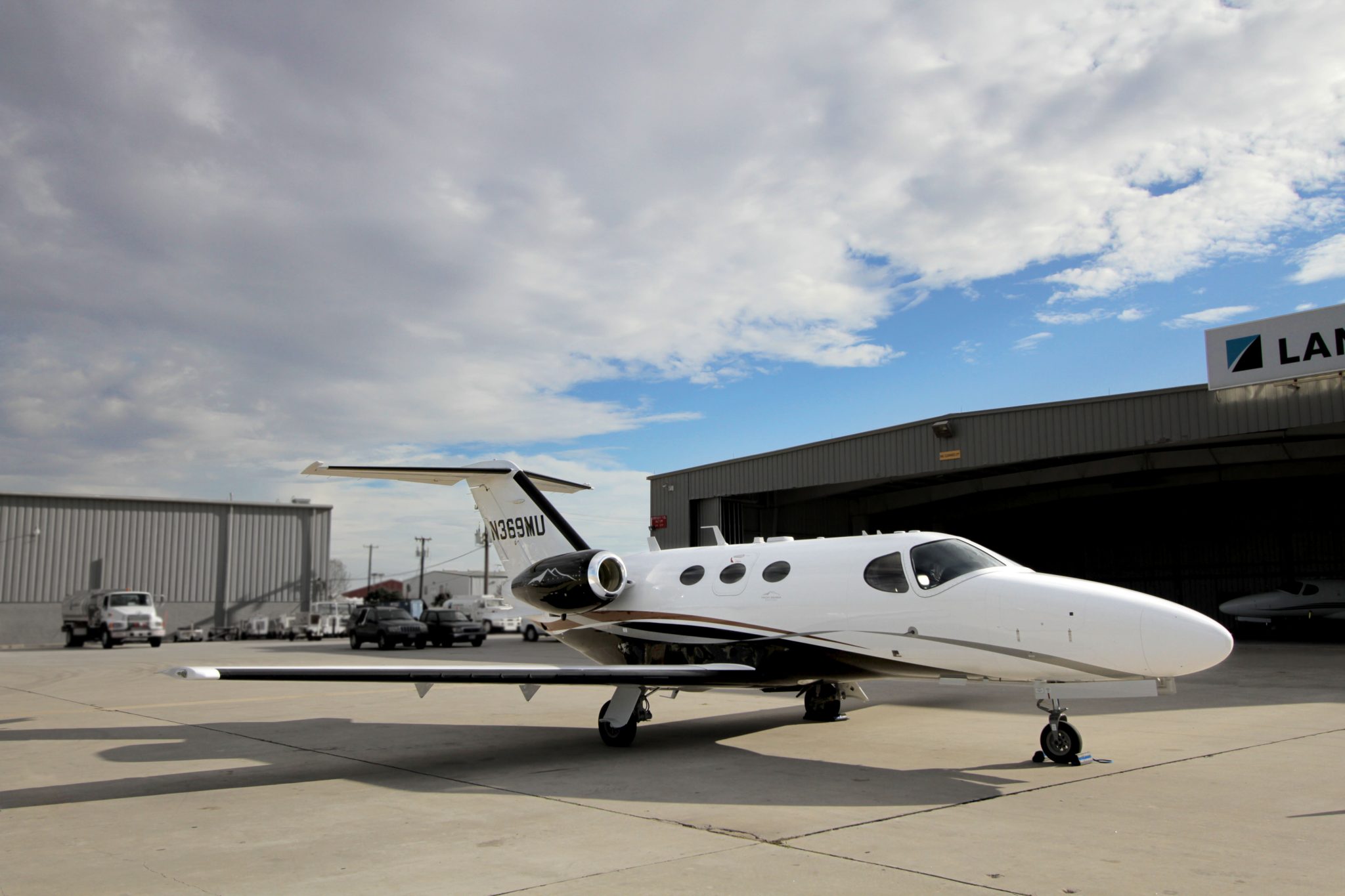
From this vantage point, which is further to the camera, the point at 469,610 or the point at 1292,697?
the point at 469,610

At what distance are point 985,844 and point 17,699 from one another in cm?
1762

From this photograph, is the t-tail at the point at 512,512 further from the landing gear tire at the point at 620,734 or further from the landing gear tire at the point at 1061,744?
the landing gear tire at the point at 1061,744

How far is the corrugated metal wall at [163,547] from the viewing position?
44562mm

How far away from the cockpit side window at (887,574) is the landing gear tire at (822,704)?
2.98m

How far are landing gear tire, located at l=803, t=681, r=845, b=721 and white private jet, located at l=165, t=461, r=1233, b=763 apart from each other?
2 cm

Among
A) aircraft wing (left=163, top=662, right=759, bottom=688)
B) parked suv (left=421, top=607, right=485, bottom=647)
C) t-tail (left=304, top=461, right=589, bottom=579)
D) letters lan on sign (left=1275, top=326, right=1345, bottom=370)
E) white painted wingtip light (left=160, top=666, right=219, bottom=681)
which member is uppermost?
letters lan on sign (left=1275, top=326, right=1345, bottom=370)

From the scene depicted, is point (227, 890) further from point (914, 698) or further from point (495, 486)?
point (914, 698)

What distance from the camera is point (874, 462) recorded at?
28047 mm

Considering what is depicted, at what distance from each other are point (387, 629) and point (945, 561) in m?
27.3

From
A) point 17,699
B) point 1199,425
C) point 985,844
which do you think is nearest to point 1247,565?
point 1199,425

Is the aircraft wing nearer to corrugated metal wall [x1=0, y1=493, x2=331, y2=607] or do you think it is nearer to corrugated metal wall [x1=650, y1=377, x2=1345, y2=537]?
corrugated metal wall [x1=650, y1=377, x2=1345, y2=537]

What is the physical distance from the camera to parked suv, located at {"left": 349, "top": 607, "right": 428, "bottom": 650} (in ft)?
108

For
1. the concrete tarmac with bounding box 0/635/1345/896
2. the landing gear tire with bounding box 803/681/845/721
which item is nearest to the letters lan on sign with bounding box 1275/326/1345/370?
the concrete tarmac with bounding box 0/635/1345/896

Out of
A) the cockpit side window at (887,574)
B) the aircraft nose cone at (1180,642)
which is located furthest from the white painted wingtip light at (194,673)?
the aircraft nose cone at (1180,642)
